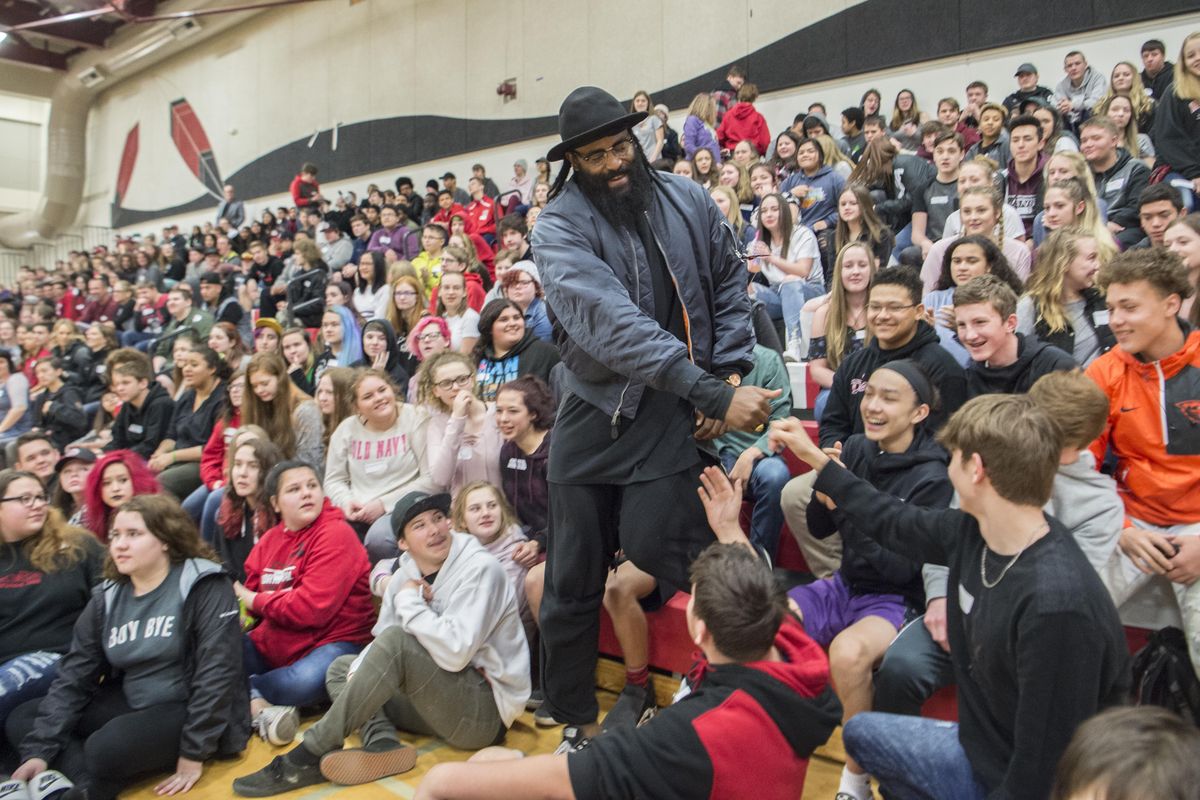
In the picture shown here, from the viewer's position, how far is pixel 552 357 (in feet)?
14.6

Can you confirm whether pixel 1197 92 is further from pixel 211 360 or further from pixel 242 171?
pixel 242 171

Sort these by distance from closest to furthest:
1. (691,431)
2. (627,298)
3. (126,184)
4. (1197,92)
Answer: (627,298) → (691,431) → (1197,92) → (126,184)

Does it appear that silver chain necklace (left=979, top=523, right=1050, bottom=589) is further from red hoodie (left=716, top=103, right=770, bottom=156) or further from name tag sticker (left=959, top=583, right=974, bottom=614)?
red hoodie (left=716, top=103, right=770, bottom=156)

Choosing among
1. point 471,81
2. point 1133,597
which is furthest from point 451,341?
point 471,81

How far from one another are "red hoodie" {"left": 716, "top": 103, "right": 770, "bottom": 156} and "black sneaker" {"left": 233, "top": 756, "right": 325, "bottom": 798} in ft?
25.4

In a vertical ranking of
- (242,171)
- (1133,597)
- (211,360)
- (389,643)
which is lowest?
(389,643)

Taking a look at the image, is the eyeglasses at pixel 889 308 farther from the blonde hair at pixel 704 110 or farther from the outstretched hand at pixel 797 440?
the blonde hair at pixel 704 110

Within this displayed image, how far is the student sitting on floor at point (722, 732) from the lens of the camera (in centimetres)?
160

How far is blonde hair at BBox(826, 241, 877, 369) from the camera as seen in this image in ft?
12.7

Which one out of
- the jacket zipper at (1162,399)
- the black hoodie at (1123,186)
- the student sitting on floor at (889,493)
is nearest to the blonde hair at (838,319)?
the student sitting on floor at (889,493)

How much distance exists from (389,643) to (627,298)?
4.78ft

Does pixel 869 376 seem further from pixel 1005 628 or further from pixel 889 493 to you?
pixel 1005 628

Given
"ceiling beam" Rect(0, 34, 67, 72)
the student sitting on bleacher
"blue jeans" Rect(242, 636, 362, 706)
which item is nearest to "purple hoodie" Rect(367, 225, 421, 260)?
"blue jeans" Rect(242, 636, 362, 706)

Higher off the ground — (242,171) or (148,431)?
(242,171)
